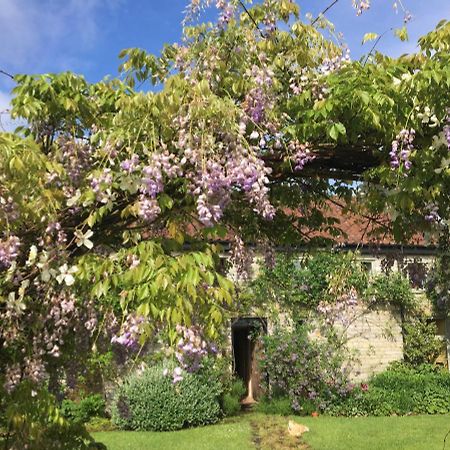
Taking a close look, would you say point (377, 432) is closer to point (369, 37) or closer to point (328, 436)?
point (328, 436)

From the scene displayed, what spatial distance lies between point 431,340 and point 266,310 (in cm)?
515

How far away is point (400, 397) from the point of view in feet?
47.2

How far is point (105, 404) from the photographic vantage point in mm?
14203

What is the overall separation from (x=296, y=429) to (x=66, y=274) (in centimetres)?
977

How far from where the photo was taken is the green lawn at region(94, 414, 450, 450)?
10750 millimetres

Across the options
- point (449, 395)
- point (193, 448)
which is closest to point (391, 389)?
point (449, 395)

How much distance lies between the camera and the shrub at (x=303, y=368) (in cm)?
1434

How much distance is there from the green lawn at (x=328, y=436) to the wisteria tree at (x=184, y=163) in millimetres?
7029

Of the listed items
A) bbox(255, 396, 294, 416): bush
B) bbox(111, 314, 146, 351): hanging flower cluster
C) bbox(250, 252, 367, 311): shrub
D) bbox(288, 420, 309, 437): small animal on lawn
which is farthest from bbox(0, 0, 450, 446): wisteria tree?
bbox(250, 252, 367, 311): shrub

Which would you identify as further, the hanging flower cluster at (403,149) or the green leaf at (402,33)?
the green leaf at (402,33)

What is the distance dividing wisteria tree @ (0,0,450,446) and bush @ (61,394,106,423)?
9338 mm

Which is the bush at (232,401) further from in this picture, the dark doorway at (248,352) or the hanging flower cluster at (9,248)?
the hanging flower cluster at (9,248)

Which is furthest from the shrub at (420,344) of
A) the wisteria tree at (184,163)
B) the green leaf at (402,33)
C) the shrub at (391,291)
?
the green leaf at (402,33)

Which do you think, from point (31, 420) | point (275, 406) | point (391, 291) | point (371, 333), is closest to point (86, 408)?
point (275, 406)
